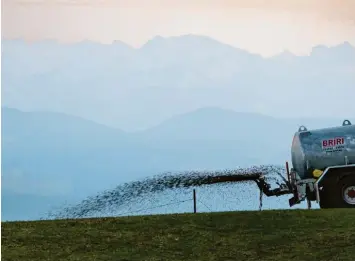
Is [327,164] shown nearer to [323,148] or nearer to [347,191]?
[323,148]

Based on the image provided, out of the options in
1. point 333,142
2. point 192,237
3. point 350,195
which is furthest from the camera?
point 333,142

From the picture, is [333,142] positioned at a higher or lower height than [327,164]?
higher

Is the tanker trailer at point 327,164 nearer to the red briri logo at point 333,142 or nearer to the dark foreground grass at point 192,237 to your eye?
the red briri logo at point 333,142

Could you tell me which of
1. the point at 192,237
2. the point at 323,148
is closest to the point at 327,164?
the point at 323,148

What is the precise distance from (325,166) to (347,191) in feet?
2.81

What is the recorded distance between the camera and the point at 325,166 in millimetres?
18953

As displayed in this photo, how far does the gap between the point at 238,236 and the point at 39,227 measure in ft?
15.3

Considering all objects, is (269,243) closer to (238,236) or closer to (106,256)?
(238,236)

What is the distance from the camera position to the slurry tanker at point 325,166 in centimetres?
1875

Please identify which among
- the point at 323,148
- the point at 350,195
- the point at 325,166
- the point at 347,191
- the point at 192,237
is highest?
the point at 323,148

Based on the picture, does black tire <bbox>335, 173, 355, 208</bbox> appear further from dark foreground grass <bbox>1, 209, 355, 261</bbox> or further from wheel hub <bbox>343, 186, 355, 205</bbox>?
dark foreground grass <bbox>1, 209, 355, 261</bbox>

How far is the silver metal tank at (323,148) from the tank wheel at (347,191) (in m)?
0.45

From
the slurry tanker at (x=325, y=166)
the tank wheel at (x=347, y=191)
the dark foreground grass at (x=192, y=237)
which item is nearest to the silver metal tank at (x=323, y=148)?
the slurry tanker at (x=325, y=166)

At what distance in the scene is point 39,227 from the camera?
16.4 meters
